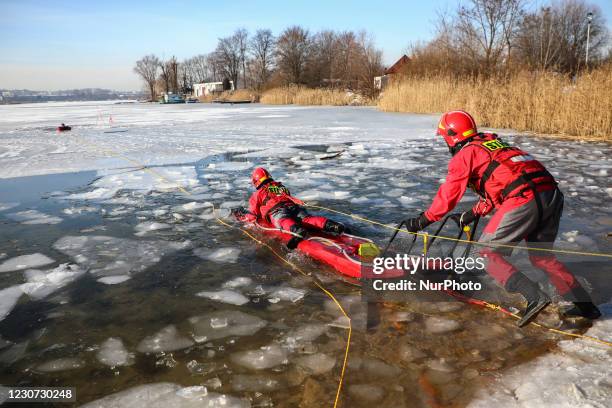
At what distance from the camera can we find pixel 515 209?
103 inches

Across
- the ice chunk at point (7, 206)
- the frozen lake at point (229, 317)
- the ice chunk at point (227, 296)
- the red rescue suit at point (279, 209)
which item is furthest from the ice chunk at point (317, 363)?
the ice chunk at point (7, 206)

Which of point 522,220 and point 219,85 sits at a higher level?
point 219,85

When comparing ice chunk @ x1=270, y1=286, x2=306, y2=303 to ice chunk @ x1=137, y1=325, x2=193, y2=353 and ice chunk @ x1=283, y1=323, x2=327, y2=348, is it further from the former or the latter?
ice chunk @ x1=137, y1=325, x2=193, y2=353

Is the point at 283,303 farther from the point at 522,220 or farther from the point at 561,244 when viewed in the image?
the point at 561,244

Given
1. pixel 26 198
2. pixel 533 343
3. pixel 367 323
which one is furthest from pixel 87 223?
pixel 533 343

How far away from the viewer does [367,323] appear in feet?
9.21

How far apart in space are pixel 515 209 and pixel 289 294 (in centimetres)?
167

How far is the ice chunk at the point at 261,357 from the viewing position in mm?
2393

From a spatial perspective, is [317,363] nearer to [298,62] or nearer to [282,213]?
[282,213]

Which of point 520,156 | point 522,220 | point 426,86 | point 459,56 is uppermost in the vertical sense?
point 459,56

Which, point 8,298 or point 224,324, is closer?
point 224,324

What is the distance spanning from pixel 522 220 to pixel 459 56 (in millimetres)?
20220

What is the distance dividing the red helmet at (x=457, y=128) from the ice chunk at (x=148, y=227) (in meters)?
3.22

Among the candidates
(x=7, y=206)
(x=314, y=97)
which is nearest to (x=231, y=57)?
(x=314, y=97)
